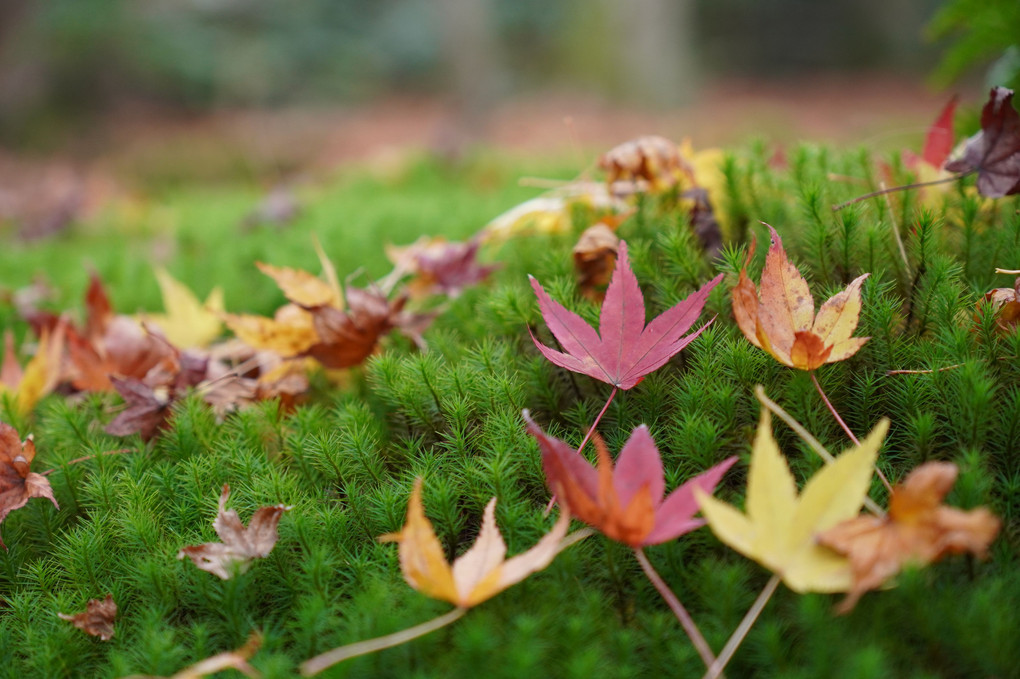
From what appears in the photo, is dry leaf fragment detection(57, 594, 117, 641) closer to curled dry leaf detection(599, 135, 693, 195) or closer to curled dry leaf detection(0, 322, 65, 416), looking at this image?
curled dry leaf detection(0, 322, 65, 416)

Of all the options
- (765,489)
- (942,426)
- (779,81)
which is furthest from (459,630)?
(779,81)

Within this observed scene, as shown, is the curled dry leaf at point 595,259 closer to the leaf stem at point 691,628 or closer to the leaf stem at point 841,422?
the leaf stem at point 841,422

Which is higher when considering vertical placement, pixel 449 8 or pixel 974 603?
pixel 449 8

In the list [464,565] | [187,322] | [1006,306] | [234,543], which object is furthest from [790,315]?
[187,322]

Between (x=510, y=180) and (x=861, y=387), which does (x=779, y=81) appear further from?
(x=861, y=387)

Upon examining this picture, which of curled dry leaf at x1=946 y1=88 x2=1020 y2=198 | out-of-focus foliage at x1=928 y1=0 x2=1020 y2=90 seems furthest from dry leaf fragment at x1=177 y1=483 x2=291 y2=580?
out-of-focus foliage at x1=928 y1=0 x2=1020 y2=90

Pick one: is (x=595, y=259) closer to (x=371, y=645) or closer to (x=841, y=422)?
(x=841, y=422)
